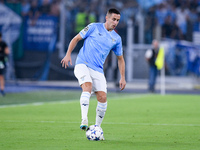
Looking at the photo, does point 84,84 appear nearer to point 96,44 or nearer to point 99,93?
point 99,93

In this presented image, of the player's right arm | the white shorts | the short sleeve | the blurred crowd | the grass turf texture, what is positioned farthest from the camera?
the blurred crowd

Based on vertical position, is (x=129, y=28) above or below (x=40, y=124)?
above

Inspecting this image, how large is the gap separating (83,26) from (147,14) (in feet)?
11.9

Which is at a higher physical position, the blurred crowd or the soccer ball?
the blurred crowd

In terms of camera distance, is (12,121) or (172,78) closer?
(12,121)

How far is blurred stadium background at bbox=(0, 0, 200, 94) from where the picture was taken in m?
29.0

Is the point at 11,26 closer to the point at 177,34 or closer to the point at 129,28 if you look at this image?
the point at 129,28

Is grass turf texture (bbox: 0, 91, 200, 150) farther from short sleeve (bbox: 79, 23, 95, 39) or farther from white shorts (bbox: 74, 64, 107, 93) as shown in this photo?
short sleeve (bbox: 79, 23, 95, 39)

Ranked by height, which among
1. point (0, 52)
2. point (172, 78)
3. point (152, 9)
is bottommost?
point (172, 78)

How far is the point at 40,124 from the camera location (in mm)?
9914

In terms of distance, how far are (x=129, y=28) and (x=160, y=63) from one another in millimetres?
6887

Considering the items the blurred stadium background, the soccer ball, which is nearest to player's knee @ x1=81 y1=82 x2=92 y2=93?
the soccer ball

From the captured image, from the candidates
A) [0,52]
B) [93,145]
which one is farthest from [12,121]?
[0,52]

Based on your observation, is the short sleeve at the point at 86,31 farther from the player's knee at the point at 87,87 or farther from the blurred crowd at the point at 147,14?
the blurred crowd at the point at 147,14
